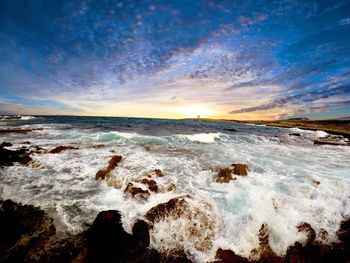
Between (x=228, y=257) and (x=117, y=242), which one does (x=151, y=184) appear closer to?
(x=117, y=242)

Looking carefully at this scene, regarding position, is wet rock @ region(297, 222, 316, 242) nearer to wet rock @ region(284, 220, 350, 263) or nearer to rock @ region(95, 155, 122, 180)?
wet rock @ region(284, 220, 350, 263)

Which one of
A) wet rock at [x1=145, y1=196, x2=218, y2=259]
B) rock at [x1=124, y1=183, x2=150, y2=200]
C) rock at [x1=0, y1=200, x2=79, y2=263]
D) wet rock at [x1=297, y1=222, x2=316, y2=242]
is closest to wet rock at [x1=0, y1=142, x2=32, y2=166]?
rock at [x1=0, y1=200, x2=79, y2=263]

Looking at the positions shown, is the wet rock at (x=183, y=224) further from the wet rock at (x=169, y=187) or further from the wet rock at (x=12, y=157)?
the wet rock at (x=12, y=157)

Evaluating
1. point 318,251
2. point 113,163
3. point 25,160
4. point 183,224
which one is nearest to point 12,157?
point 25,160

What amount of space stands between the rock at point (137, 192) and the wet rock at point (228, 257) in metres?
3.39

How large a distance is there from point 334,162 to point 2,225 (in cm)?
1832

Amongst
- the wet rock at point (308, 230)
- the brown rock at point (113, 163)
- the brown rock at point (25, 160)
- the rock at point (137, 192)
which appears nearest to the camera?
the wet rock at point (308, 230)

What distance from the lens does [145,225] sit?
5770 mm

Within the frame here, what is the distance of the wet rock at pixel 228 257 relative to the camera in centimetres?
483

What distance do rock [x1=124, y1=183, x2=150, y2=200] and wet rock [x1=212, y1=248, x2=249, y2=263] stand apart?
3388mm

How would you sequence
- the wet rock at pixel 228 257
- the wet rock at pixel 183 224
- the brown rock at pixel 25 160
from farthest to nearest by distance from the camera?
the brown rock at pixel 25 160
the wet rock at pixel 183 224
the wet rock at pixel 228 257

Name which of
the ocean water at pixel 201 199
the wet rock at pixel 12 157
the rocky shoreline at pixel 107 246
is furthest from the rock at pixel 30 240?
the wet rock at pixel 12 157

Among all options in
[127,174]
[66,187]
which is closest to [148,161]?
[127,174]

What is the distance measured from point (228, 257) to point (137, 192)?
4.04 meters
